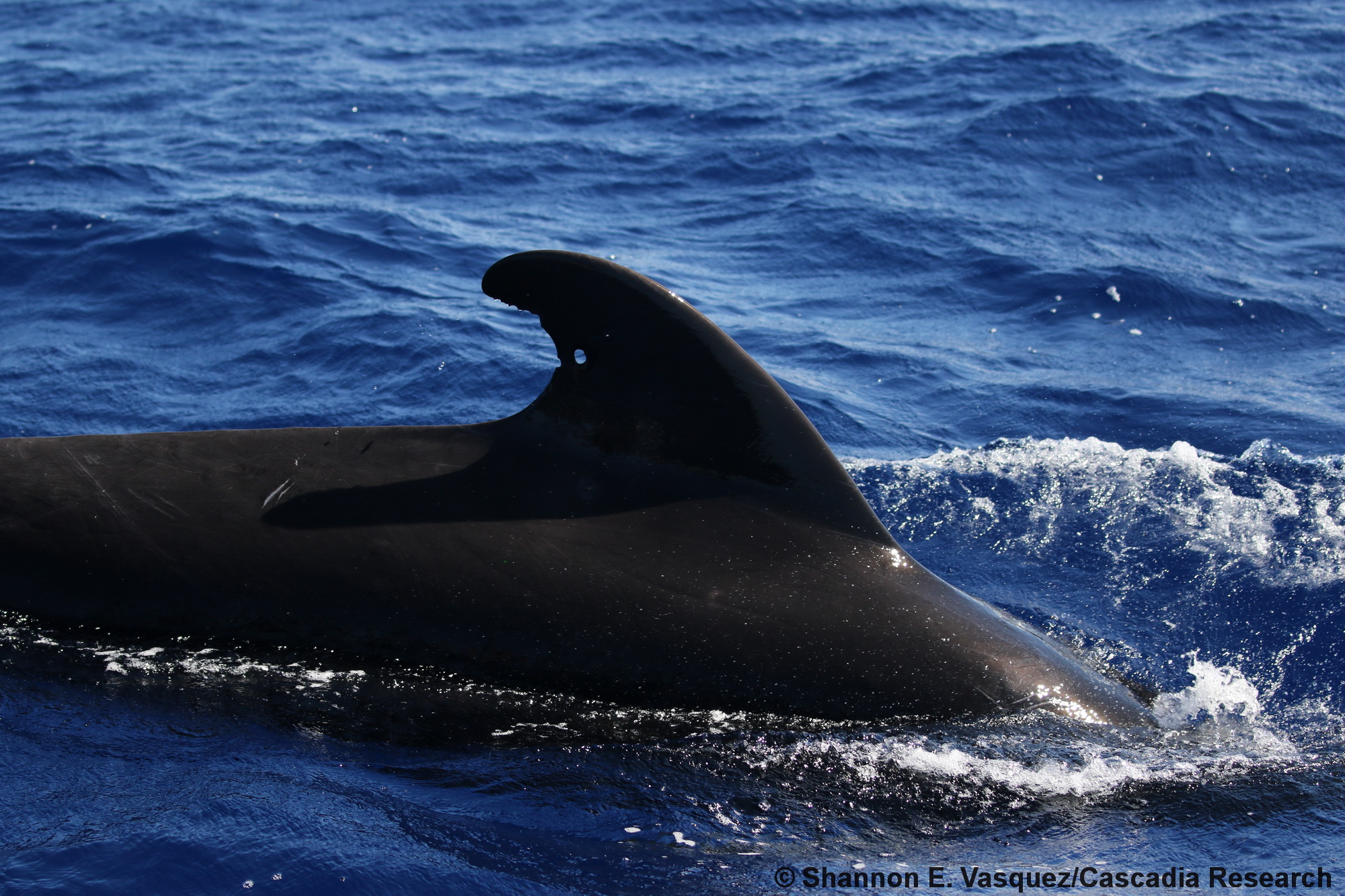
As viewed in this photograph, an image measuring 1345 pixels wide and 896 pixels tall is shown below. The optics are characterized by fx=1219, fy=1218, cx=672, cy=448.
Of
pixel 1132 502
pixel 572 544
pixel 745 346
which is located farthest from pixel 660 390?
pixel 745 346

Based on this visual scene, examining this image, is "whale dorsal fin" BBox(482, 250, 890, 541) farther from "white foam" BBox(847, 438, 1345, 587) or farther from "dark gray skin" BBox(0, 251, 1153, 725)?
"white foam" BBox(847, 438, 1345, 587)

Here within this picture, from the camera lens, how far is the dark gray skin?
18.0 ft

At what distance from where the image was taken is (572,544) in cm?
556

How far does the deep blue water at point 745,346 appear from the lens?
5199mm

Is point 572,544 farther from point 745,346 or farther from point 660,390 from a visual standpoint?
point 745,346

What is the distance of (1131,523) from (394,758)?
6.07 meters

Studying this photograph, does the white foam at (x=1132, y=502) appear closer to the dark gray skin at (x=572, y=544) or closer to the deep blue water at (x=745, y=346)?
the deep blue water at (x=745, y=346)

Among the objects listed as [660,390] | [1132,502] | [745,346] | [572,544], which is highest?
[660,390]

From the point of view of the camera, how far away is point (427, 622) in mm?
5523

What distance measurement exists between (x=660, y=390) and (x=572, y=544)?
811 millimetres

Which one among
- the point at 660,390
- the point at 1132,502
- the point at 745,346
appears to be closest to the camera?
the point at 660,390

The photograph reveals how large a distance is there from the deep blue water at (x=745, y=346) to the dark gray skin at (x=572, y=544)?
185mm

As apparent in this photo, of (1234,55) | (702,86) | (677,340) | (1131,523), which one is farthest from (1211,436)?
(1234,55)

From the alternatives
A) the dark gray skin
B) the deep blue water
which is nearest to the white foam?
the deep blue water
